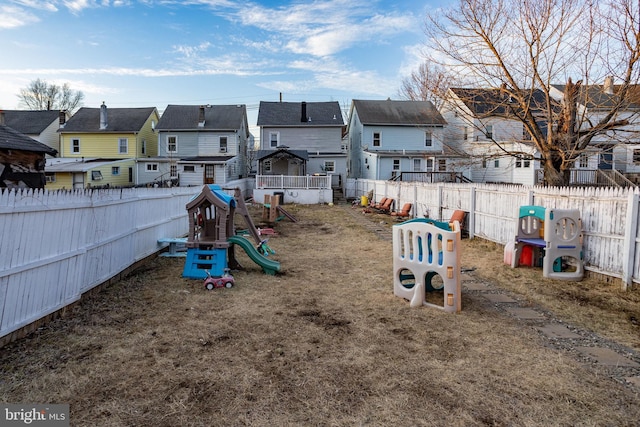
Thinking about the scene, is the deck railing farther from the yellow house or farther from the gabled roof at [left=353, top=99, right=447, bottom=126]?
the yellow house

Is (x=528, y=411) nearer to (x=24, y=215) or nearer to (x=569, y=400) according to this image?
(x=569, y=400)

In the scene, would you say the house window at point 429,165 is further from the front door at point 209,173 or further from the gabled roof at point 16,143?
the gabled roof at point 16,143

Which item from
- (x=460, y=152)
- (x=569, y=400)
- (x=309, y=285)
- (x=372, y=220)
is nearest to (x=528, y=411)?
(x=569, y=400)

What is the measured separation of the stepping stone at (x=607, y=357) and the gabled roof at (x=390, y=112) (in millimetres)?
28730

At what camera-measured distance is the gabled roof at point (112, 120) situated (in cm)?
3341

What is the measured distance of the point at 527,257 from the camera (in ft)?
26.2

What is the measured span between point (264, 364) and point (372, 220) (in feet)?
44.1

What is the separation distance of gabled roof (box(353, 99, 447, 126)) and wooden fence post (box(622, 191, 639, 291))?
25999 millimetres

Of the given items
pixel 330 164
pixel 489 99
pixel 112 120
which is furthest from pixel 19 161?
pixel 112 120

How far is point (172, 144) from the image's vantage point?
1318 inches

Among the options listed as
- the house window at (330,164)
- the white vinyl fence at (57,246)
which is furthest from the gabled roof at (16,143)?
the house window at (330,164)

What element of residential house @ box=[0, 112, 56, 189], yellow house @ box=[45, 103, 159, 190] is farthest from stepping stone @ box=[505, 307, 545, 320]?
yellow house @ box=[45, 103, 159, 190]

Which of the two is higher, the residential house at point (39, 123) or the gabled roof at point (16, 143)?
the residential house at point (39, 123)

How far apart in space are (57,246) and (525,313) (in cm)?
613
